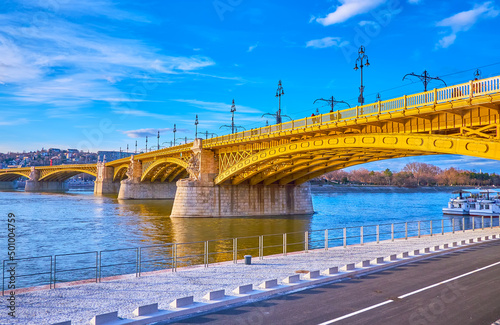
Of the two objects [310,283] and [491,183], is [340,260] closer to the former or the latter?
[310,283]

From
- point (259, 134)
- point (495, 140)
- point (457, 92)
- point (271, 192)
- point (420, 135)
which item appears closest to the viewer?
point (495, 140)

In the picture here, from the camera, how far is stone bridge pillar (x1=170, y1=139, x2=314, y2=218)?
45.2 metres

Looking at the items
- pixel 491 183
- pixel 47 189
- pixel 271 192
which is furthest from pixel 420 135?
pixel 491 183

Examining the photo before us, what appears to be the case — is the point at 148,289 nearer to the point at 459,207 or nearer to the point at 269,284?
the point at 269,284

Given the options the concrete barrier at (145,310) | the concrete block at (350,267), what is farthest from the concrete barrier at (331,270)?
the concrete barrier at (145,310)

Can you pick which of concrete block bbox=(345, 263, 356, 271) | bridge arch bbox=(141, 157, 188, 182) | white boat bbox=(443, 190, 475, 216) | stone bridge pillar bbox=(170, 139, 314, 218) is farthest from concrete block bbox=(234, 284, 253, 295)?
bridge arch bbox=(141, 157, 188, 182)

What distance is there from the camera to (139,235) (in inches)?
1255

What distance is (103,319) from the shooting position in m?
8.26

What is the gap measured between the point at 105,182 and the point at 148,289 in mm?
96509

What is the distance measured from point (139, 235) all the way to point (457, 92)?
25030 mm

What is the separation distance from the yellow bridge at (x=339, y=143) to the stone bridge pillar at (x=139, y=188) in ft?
43.0

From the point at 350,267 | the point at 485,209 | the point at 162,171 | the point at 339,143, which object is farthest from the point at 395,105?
the point at 162,171

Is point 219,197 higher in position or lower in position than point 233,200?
higher

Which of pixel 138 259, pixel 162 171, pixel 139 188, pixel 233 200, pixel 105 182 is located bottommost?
pixel 138 259
